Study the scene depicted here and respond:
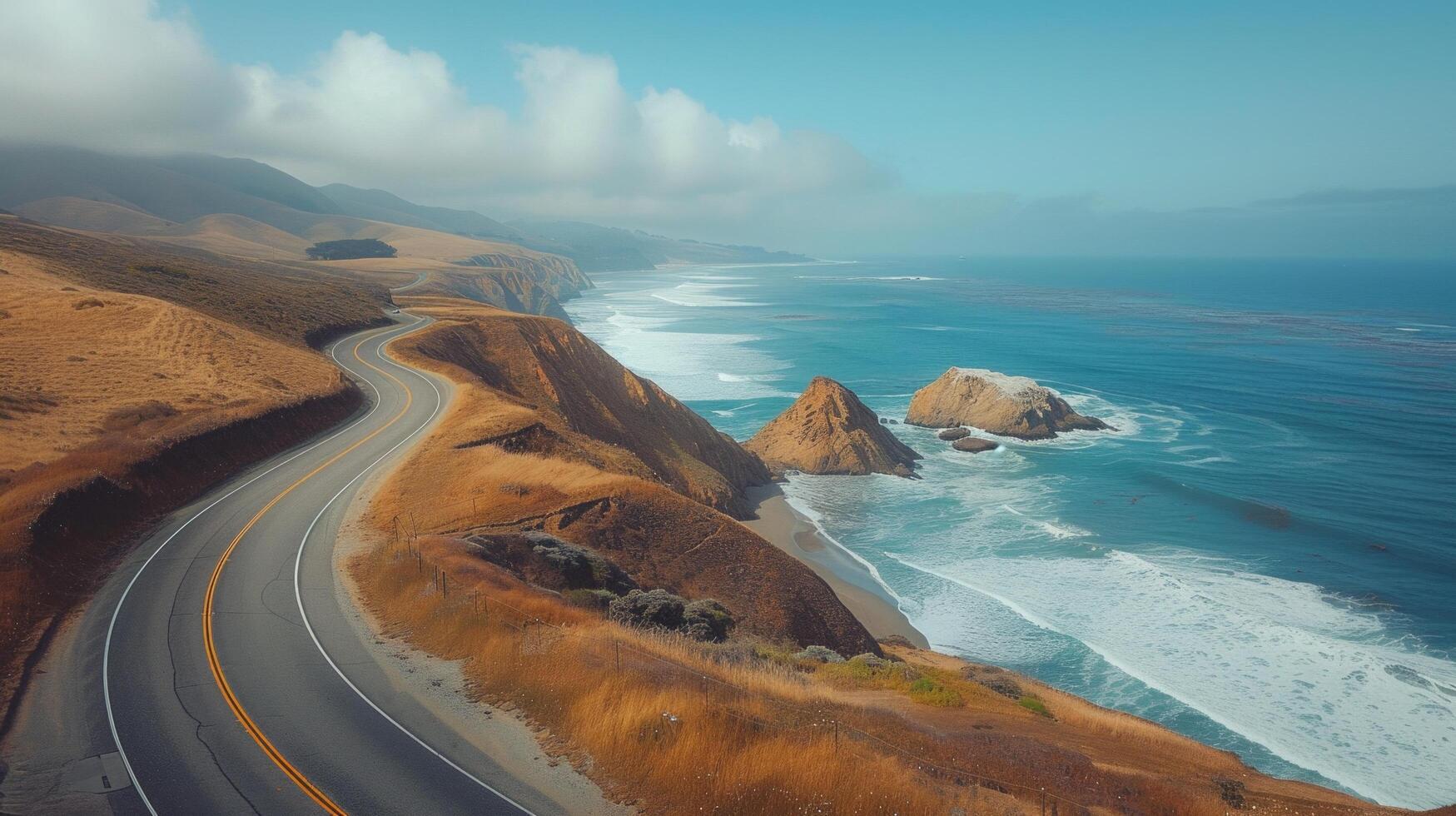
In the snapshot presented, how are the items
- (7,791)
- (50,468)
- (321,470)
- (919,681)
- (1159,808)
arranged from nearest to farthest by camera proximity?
(7,791)
(1159,808)
(919,681)
(50,468)
(321,470)

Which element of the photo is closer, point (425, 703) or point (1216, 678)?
point (425, 703)

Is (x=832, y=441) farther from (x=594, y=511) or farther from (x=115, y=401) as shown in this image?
(x=115, y=401)

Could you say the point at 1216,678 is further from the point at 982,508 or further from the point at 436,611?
the point at 436,611

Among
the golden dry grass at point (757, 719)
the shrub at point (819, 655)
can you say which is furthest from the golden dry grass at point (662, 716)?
the shrub at point (819, 655)

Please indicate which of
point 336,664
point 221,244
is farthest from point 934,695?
point 221,244

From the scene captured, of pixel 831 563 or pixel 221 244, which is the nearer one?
pixel 831 563

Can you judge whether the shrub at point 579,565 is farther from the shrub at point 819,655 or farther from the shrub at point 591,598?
the shrub at point 819,655

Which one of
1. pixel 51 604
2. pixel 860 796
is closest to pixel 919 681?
pixel 860 796
